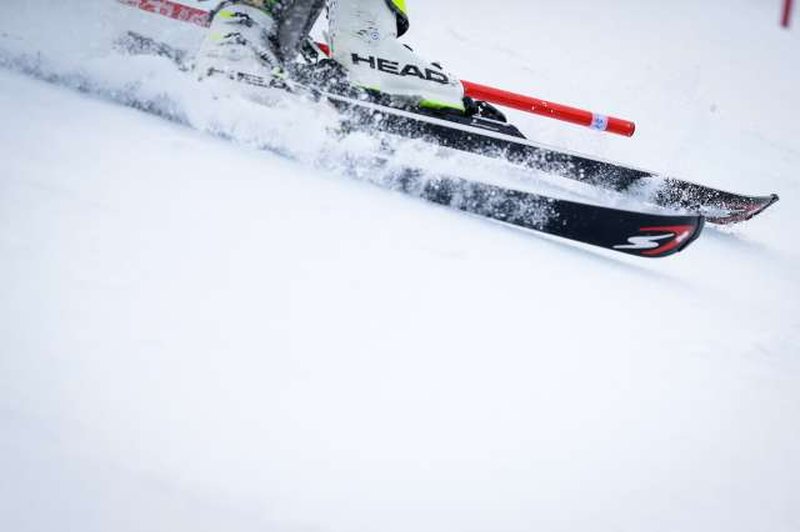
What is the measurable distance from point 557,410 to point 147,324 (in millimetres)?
617

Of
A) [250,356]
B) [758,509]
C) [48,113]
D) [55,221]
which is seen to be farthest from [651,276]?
[48,113]

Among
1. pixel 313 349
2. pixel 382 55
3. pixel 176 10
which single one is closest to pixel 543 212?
pixel 382 55

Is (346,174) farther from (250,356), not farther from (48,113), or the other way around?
(250,356)

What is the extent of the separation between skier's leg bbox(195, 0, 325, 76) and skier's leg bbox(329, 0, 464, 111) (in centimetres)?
14

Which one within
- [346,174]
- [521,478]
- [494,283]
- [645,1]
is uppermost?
[645,1]

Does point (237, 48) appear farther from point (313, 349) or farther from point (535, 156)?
point (313, 349)

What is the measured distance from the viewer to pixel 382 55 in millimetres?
1854

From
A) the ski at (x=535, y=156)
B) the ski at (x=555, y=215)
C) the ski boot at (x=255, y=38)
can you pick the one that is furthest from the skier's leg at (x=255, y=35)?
the ski at (x=555, y=215)

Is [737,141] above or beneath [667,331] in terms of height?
above

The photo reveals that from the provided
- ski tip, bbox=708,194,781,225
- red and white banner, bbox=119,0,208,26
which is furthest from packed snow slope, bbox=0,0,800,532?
ski tip, bbox=708,194,781,225

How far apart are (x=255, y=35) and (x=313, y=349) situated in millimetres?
1361

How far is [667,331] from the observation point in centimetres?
113

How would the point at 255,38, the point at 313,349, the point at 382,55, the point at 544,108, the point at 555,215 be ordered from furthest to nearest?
the point at 544,108 → the point at 382,55 → the point at 255,38 → the point at 555,215 → the point at 313,349

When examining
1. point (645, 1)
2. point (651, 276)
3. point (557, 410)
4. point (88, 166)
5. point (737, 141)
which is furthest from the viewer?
point (645, 1)
